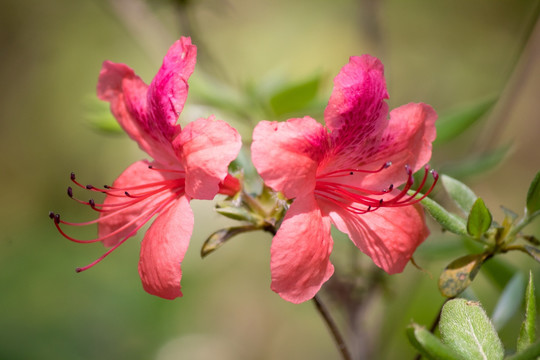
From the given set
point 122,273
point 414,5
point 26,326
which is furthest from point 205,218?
point 414,5

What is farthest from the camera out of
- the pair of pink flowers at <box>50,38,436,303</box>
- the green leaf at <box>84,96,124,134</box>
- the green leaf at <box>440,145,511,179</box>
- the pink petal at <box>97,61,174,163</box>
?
the green leaf at <box>84,96,124,134</box>

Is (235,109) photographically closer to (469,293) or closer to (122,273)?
(469,293)

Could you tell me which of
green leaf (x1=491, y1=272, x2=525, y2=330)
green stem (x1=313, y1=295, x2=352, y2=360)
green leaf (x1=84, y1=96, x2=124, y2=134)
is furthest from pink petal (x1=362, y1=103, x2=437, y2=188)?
green leaf (x1=84, y1=96, x2=124, y2=134)

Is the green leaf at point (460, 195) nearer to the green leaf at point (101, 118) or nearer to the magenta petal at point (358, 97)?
the magenta petal at point (358, 97)

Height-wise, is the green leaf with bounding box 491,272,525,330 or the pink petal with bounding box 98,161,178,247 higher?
the pink petal with bounding box 98,161,178,247

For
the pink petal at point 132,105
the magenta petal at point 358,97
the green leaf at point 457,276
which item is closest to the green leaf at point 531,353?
the green leaf at point 457,276

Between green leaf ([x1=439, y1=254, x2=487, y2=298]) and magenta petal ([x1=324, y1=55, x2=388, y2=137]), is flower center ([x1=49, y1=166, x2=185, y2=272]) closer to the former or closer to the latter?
magenta petal ([x1=324, y1=55, x2=388, y2=137])

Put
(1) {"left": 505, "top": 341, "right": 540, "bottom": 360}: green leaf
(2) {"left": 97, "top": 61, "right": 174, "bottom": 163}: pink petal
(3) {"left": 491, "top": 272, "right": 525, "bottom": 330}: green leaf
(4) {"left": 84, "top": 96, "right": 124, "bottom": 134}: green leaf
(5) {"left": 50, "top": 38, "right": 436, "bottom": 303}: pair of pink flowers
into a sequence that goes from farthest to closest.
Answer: (4) {"left": 84, "top": 96, "right": 124, "bottom": 134}: green leaf → (3) {"left": 491, "top": 272, "right": 525, "bottom": 330}: green leaf → (2) {"left": 97, "top": 61, "right": 174, "bottom": 163}: pink petal → (5) {"left": 50, "top": 38, "right": 436, "bottom": 303}: pair of pink flowers → (1) {"left": 505, "top": 341, "right": 540, "bottom": 360}: green leaf
